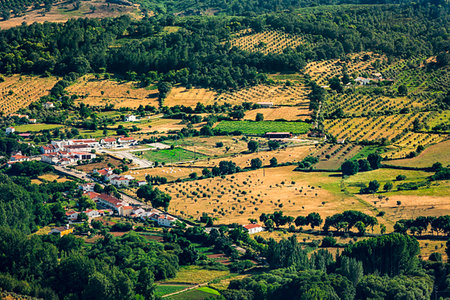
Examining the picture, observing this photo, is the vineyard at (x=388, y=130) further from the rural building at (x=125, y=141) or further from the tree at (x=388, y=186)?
the rural building at (x=125, y=141)

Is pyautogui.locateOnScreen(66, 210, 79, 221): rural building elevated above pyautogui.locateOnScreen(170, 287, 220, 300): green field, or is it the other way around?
pyautogui.locateOnScreen(170, 287, 220, 300): green field

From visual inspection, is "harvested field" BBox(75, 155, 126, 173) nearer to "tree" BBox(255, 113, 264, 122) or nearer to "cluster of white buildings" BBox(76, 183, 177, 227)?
"cluster of white buildings" BBox(76, 183, 177, 227)

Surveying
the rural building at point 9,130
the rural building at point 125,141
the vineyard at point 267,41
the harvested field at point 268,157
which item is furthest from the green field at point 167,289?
the vineyard at point 267,41

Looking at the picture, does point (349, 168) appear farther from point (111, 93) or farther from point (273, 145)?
point (111, 93)

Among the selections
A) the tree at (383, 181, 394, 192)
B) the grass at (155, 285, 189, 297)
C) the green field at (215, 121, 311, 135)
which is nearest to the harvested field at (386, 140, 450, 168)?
the tree at (383, 181, 394, 192)

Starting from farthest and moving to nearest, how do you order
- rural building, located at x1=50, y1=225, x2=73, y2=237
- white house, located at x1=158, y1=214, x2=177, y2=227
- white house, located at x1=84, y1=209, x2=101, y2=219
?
white house, located at x1=84, y1=209, x2=101, y2=219 → white house, located at x1=158, y1=214, x2=177, y2=227 → rural building, located at x1=50, y1=225, x2=73, y2=237

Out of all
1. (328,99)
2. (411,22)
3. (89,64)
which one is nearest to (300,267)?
(328,99)

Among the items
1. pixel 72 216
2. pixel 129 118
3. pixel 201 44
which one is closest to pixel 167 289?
pixel 72 216
